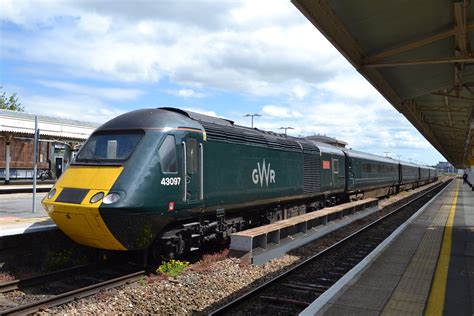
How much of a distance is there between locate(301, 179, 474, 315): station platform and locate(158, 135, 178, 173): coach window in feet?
11.8

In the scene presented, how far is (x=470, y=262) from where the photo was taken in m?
8.64

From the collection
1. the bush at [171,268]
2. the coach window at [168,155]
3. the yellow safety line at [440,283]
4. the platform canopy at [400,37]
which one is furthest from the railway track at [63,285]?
the platform canopy at [400,37]

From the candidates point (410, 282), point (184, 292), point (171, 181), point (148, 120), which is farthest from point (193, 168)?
point (410, 282)

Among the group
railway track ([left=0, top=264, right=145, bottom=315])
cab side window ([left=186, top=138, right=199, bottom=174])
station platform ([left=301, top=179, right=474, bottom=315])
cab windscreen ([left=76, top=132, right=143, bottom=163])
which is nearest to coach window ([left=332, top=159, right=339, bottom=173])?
station platform ([left=301, top=179, right=474, bottom=315])

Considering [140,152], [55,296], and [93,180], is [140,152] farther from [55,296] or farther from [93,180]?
[55,296]

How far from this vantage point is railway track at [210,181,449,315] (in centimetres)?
671

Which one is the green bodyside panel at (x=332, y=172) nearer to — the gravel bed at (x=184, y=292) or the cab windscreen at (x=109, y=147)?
the gravel bed at (x=184, y=292)

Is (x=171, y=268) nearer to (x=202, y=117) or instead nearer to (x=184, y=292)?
(x=184, y=292)

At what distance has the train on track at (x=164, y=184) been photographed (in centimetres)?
746

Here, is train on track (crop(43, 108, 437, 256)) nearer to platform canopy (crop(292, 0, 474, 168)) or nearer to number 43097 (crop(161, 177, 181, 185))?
number 43097 (crop(161, 177, 181, 185))

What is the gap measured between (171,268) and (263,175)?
4.38m

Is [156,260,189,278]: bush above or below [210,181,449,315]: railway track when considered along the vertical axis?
above

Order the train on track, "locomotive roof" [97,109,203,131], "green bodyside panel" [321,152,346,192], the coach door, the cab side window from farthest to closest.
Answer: "green bodyside panel" [321,152,346,192] → the cab side window → the coach door → "locomotive roof" [97,109,203,131] → the train on track

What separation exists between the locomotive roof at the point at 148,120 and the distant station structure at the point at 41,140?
1162 centimetres
